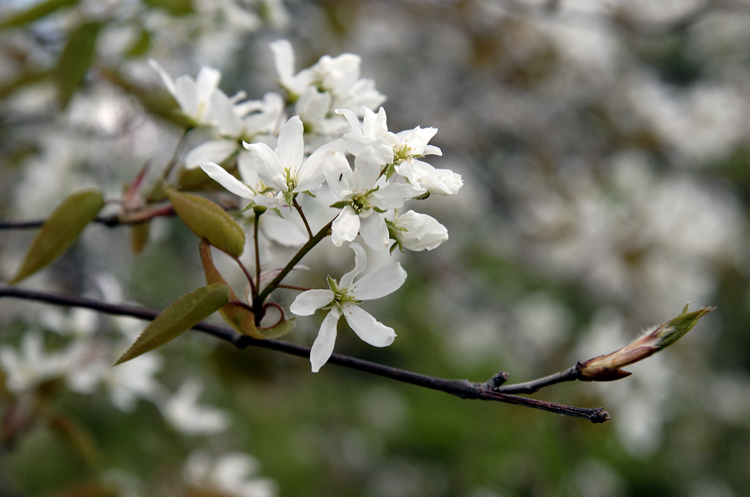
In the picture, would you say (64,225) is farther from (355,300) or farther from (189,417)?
(189,417)

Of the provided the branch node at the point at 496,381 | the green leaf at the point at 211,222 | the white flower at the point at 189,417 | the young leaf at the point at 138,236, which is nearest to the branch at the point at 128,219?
the young leaf at the point at 138,236

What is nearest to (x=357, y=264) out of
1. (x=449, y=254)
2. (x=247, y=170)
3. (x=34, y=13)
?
(x=247, y=170)

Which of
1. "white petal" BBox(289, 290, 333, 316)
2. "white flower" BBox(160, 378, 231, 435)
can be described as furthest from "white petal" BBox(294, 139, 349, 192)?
"white flower" BBox(160, 378, 231, 435)

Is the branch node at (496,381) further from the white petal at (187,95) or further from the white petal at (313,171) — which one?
the white petal at (187,95)

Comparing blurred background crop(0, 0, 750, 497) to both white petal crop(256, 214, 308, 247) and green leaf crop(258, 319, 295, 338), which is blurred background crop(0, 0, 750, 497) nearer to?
white petal crop(256, 214, 308, 247)

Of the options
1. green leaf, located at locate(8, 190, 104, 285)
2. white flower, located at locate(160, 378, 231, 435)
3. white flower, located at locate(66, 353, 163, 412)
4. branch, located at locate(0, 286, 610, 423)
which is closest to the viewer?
branch, located at locate(0, 286, 610, 423)

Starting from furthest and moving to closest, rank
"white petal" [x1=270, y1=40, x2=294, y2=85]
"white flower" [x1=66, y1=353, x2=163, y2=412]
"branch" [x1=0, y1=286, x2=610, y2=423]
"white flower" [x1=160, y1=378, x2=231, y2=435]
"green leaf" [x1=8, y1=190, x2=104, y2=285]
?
1. "white flower" [x1=160, y1=378, x2=231, y2=435]
2. "white flower" [x1=66, y1=353, x2=163, y2=412]
3. "white petal" [x1=270, y1=40, x2=294, y2=85]
4. "green leaf" [x1=8, y1=190, x2=104, y2=285]
5. "branch" [x1=0, y1=286, x2=610, y2=423]
